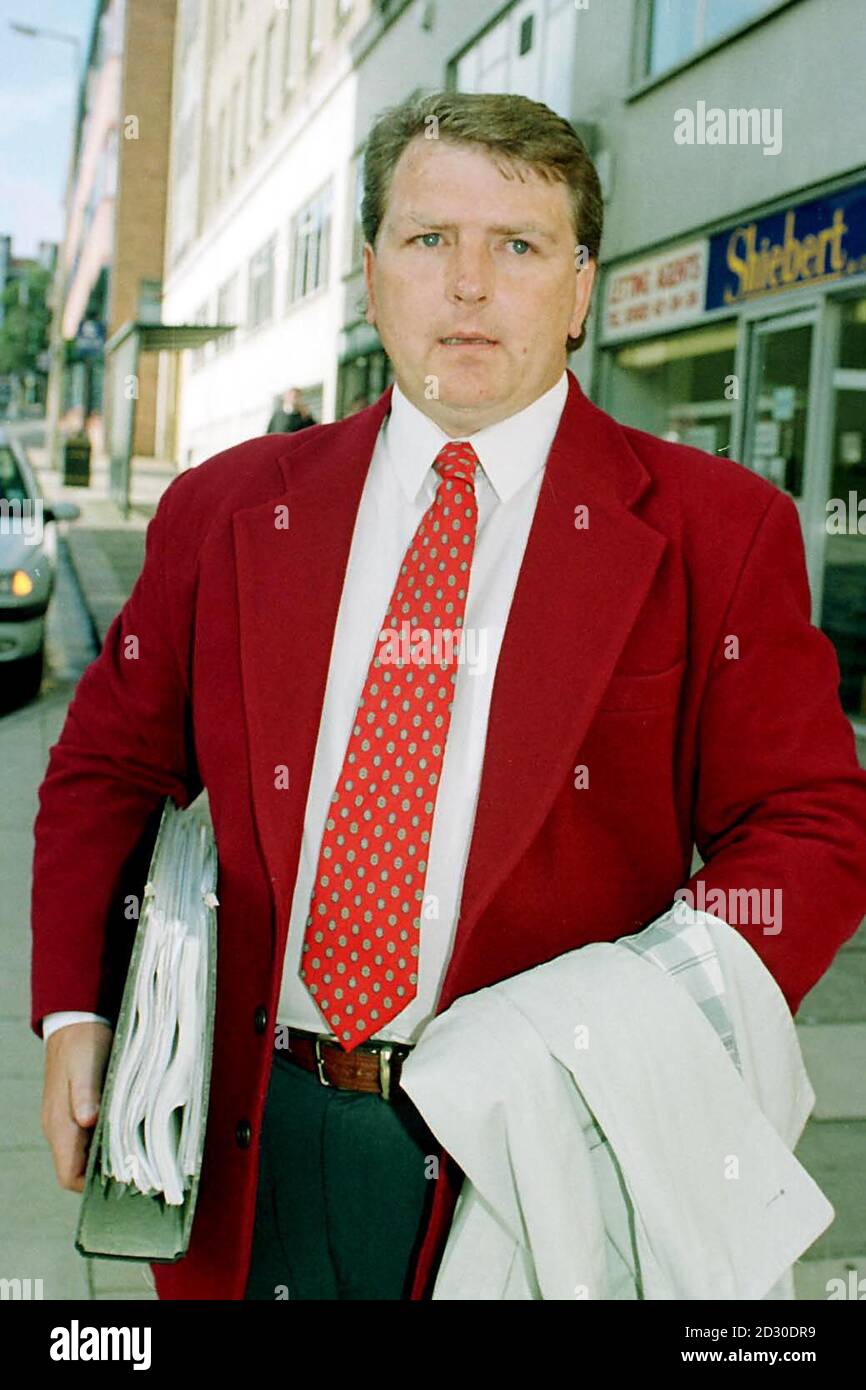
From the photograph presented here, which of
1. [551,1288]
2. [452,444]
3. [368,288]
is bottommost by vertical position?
[551,1288]

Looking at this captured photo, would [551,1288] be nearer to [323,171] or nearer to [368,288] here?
[368,288]

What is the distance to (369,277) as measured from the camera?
170cm

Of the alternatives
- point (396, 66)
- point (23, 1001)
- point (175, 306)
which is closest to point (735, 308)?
point (23, 1001)

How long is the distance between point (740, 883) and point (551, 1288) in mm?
386

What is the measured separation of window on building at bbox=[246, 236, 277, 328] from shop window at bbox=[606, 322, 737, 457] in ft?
37.2

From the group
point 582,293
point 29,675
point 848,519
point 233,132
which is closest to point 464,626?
point 582,293

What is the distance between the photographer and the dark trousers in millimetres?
1510

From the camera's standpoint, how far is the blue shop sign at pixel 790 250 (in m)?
8.24

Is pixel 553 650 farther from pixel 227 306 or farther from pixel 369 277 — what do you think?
pixel 227 306

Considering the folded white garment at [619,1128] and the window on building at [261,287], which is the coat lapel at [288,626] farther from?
the window on building at [261,287]

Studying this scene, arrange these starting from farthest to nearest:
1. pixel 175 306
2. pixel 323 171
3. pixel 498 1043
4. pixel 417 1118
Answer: pixel 175 306 → pixel 323 171 → pixel 417 1118 → pixel 498 1043

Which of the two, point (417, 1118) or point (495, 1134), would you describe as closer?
point (495, 1134)

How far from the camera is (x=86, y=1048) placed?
1.53m
